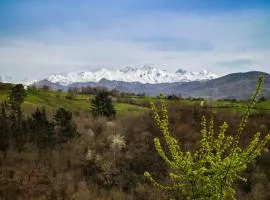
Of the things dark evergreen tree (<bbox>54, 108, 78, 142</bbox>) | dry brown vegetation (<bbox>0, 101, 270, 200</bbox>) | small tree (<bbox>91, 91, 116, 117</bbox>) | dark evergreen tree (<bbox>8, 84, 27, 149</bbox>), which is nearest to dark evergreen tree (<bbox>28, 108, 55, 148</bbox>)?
dry brown vegetation (<bbox>0, 101, 270, 200</bbox>)

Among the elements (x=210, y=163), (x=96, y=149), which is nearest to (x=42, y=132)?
(x=96, y=149)

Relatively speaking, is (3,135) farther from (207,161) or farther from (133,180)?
(207,161)

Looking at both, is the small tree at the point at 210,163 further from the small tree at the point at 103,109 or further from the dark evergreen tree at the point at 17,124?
the small tree at the point at 103,109

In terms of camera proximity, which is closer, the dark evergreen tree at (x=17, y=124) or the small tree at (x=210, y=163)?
the small tree at (x=210, y=163)

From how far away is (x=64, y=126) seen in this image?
15788 centimetres

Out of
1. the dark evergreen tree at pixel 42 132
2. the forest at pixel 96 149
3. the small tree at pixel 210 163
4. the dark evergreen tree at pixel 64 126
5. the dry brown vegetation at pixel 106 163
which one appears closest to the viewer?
the small tree at pixel 210 163

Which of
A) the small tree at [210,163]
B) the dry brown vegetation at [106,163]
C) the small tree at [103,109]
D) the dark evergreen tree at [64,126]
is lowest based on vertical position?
the dry brown vegetation at [106,163]

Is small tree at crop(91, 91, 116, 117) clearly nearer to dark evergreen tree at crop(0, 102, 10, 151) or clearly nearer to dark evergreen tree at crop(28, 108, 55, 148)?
dark evergreen tree at crop(28, 108, 55, 148)

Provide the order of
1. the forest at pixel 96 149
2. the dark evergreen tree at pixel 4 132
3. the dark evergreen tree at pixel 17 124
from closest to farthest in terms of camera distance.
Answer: the forest at pixel 96 149, the dark evergreen tree at pixel 4 132, the dark evergreen tree at pixel 17 124

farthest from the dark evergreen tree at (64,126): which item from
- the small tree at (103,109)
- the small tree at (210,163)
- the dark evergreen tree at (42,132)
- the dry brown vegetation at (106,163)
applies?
the small tree at (210,163)

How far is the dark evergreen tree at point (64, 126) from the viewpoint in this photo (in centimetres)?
15525

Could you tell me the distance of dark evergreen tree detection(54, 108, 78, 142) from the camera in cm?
15525

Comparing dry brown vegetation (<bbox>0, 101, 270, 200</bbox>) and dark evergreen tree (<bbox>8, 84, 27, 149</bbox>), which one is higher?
dark evergreen tree (<bbox>8, 84, 27, 149</bbox>)

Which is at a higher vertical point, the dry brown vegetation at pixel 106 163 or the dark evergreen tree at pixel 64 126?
the dark evergreen tree at pixel 64 126
